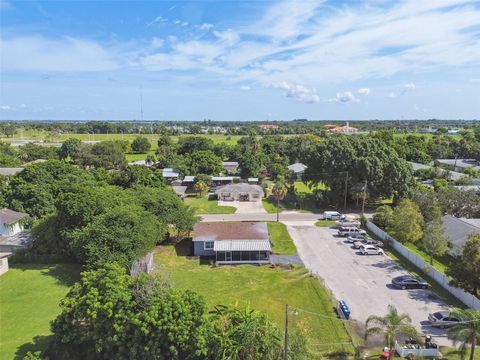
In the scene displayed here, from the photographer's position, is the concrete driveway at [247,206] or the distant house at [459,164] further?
the distant house at [459,164]

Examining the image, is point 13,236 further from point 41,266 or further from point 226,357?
point 226,357

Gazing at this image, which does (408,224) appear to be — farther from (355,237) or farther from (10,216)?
(10,216)

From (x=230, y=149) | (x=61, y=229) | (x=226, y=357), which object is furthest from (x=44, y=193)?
(x=230, y=149)

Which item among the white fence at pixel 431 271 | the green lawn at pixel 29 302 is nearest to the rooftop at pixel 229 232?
the green lawn at pixel 29 302

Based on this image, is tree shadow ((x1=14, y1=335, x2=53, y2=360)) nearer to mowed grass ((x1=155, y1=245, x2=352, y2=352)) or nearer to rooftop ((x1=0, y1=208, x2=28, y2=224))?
mowed grass ((x1=155, y1=245, x2=352, y2=352))

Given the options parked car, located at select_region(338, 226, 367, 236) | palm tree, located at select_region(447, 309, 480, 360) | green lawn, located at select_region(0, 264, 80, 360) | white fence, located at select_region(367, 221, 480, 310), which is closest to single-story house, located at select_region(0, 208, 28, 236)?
green lawn, located at select_region(0, 264, 80, 360)

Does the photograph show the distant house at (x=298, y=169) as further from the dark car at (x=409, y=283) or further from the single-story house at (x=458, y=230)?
the dark car at (x=409, y=283)
